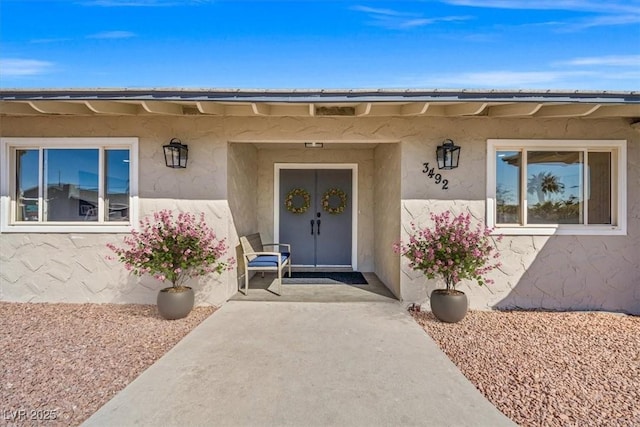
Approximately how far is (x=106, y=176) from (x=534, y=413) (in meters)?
5.45

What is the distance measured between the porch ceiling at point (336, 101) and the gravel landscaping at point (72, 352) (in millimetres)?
2613

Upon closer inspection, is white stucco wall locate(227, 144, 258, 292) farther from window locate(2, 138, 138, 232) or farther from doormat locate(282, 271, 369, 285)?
window locate(2, 138, 138, 232)

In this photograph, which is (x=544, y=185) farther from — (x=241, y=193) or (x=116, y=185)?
(x=116, y=185)

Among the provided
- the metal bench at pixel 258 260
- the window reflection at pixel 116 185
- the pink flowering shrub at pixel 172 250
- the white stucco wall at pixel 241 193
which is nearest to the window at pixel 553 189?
the metal bench at pixel 258 260

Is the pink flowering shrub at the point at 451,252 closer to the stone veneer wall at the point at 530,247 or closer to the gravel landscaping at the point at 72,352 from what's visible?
the stone veneer wall at the point at 530,247

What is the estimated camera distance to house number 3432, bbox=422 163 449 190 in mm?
4398

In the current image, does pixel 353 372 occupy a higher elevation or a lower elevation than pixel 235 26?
lower

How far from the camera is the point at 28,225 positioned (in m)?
4.51

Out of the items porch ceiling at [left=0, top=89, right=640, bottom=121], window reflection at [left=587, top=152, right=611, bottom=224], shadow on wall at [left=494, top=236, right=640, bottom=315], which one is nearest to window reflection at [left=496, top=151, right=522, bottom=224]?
shadow on wall at [left=494, top=236, right=640, bottom=315]

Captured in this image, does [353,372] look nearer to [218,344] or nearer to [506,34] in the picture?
[218,344]

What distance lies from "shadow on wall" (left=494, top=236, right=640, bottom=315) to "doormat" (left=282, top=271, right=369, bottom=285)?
2477mm

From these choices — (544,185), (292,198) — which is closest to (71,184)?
(292,198)

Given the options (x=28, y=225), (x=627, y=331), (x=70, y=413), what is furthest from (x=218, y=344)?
(x=627, y=331)

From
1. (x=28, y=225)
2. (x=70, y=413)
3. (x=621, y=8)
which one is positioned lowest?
(x=70, y=413)
